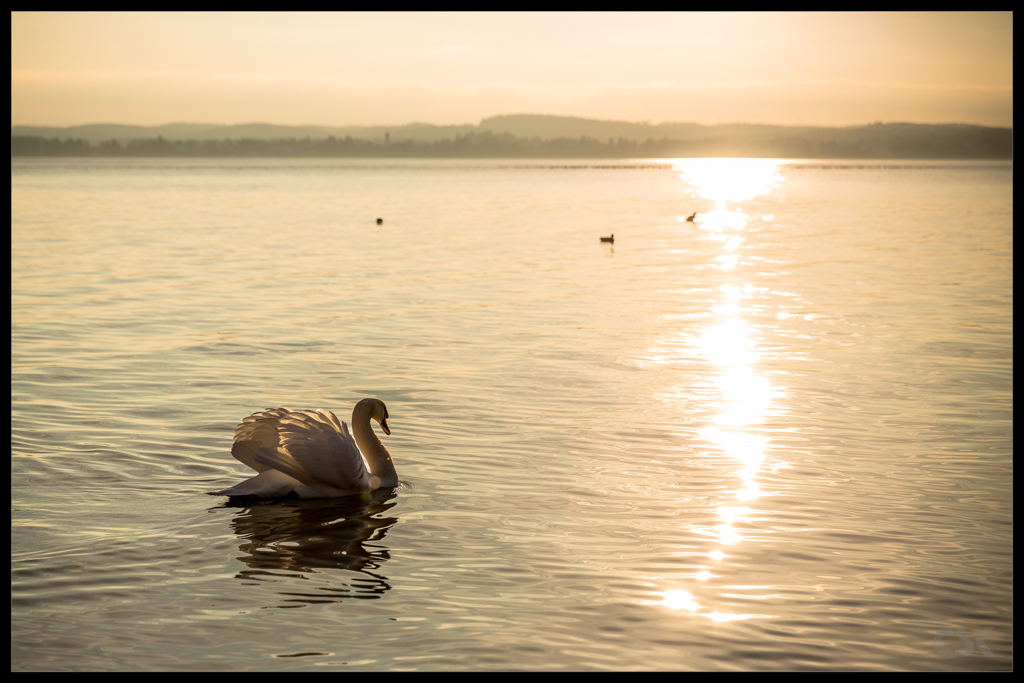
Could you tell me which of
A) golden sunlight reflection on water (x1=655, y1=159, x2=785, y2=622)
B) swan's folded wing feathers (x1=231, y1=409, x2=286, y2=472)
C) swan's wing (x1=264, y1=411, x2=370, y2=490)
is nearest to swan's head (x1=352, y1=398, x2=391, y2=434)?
swan's wing (x1=264, y1=411, x2=370, y2=490)

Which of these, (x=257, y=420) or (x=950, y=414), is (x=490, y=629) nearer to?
(x=257, y=420)

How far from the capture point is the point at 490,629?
713 centimetres

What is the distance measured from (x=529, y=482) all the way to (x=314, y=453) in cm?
211

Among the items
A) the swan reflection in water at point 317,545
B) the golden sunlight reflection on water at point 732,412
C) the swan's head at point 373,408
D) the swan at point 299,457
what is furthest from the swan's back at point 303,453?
the golden sunlight reflection on water at point 732,412

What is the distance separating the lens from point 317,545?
8.75m

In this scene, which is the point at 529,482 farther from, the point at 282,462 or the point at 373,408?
the point at 282,462

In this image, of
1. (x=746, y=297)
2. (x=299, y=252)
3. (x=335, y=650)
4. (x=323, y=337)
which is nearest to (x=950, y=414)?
(x=335, y=650)

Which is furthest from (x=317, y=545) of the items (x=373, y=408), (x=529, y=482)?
(x=529, y=482)

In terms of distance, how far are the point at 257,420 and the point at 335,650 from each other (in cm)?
361

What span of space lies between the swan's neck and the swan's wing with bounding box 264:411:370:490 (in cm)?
41

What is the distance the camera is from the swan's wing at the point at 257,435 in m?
9.85

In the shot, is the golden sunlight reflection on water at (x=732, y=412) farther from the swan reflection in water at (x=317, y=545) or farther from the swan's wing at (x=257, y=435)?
the swan's wing at (x=257, y=435)

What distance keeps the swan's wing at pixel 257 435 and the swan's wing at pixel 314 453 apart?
0.29ft

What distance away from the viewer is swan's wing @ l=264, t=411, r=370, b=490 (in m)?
9.63
